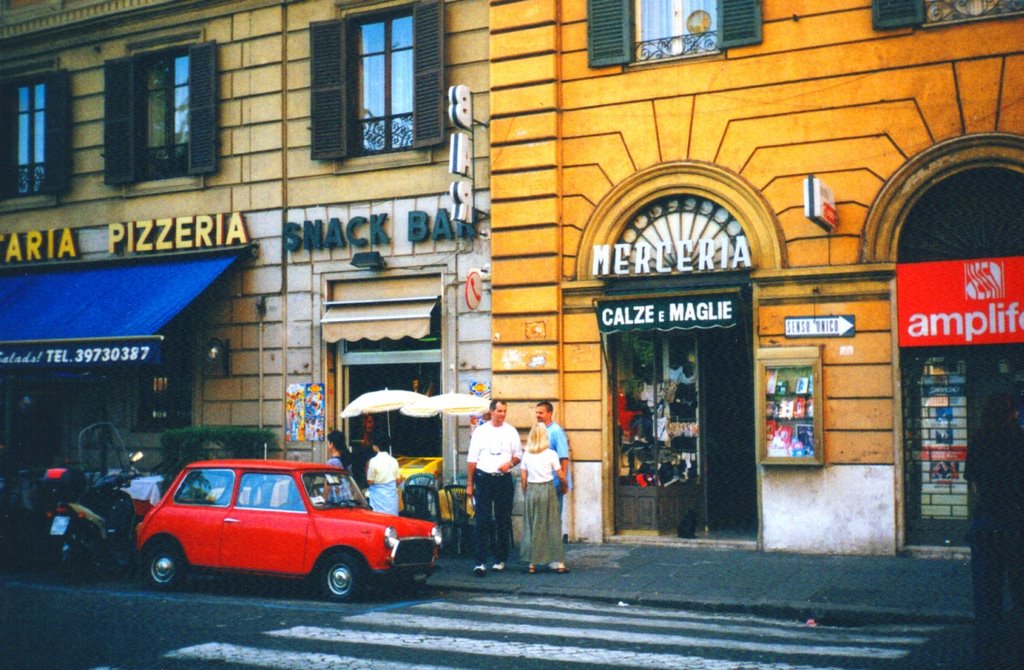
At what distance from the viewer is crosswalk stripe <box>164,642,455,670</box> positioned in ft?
24.4

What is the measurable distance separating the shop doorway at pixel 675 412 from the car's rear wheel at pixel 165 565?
5.92m

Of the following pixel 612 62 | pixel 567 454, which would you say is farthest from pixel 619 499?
pixel 612 62

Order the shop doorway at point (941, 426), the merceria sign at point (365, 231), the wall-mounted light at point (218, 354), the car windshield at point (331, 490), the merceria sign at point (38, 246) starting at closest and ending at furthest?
the car windshield at point (331, 490) < the shop doorway at point (941, 426) < the merceria sign at point (365, 231) < the wall-mounted light at point (218, 354) < the merceria sign at point (38, 246)

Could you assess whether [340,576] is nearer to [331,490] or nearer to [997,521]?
[331,490]

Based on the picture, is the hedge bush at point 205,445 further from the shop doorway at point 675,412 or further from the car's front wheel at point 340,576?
the car's front wheel at point 340,576

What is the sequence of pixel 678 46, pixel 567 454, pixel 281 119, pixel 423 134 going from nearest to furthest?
pixel 567 454 < pixel 678 46 < pixel 423 134 < pixel 281 119

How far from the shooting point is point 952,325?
12.6 metres

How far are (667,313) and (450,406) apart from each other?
3.06 meters

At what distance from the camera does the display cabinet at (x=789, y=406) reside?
13203mm

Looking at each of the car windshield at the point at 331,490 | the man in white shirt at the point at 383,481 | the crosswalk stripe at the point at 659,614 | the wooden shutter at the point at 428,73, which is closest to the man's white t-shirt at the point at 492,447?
Answer: the man in white shirt at the point at 383,481

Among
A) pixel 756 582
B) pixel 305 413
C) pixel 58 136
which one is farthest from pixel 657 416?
pixel 58 136

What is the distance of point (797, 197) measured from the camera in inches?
534

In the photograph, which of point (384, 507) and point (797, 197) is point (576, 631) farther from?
point (797, 197)

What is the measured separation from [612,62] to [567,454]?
5303 mm
